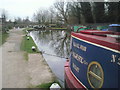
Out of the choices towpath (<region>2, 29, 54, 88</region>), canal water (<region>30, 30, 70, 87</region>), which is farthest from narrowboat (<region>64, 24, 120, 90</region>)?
canal water (<region>30, 30, 70, 87</region>)

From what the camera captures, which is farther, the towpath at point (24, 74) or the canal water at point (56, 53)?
the canal water at point (56, 53)

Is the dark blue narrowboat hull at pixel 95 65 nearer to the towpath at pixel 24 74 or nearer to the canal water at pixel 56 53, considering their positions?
the towpath at pixel 24 74

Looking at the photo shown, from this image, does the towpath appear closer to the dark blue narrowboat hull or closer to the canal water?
the canal water

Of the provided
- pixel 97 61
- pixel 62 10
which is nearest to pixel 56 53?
pixel 97 61

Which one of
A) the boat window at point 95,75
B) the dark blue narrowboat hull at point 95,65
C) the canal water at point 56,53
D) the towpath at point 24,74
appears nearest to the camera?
the dark blue narrowboat hull at point 95,65

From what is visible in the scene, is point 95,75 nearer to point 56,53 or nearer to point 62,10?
point 56,53

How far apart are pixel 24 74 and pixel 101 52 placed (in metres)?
4.05

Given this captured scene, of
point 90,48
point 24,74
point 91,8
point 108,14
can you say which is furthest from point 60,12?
point 90,48

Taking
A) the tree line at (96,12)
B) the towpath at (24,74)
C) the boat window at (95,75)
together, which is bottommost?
the towpath at (24,74)

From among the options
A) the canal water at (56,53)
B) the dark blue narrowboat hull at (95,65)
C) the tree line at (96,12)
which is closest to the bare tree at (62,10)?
the tree line at (96,12)

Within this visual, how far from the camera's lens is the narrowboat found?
2186 mm

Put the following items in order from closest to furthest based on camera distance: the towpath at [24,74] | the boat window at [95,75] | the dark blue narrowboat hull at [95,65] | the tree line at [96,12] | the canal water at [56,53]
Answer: the dark blue narrowboat hull at [95,65] → the boat window at [95,75] → the towpath at [24,74] → the canal water at [56,53] → the tree line at [96,12]

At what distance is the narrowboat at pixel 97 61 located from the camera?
7.17 ft

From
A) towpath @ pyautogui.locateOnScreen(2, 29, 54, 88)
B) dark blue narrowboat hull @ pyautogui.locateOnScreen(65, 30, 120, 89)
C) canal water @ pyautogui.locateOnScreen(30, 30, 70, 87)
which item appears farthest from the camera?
canal water @ pyautogui.locateOnScreen(30, 30, 70, 87)
